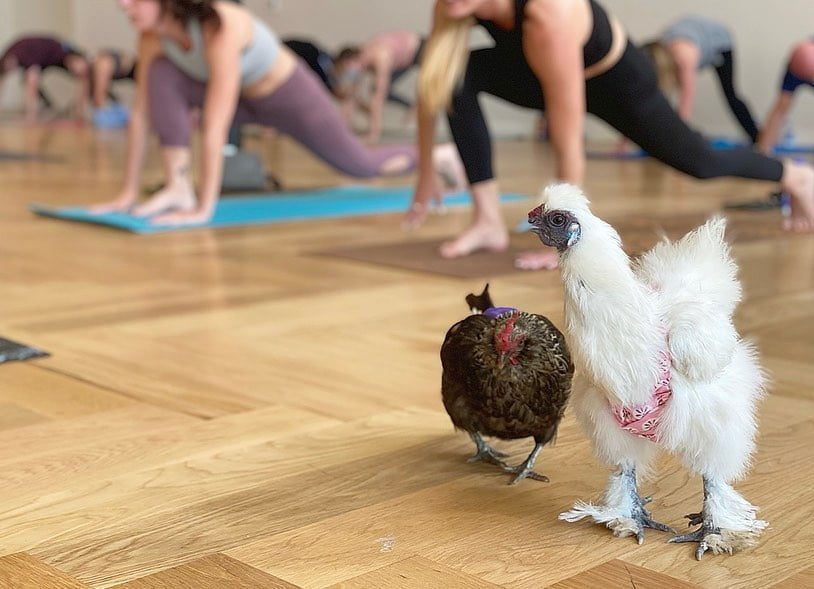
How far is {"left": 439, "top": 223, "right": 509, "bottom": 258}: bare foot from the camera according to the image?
2.66 m

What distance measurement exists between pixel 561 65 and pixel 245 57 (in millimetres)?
1215

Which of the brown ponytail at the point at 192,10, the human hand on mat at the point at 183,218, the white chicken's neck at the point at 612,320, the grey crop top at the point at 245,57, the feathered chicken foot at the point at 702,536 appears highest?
the brown ponytail at the point at 192,10

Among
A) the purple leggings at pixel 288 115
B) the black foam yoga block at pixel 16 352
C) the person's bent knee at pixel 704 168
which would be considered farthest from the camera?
the purple leggings at pixel 288 115

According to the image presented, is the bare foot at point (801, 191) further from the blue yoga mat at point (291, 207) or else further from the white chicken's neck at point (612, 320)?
the white chicken's neck at point (612, 320)

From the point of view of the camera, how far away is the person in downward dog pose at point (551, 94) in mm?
2391

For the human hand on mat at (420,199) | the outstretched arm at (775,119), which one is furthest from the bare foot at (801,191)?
the outstretched arm at (775,119)

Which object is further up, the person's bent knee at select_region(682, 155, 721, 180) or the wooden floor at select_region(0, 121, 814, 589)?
the person's bent knee at select_region(682, 155, 721, 180)

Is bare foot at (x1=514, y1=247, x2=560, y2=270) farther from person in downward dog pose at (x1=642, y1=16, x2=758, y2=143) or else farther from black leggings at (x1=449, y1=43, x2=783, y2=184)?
person in downward dog pose at (x1=642, y1=16, x2=758, y2=143)

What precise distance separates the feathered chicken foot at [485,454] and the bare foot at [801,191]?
1783 mm

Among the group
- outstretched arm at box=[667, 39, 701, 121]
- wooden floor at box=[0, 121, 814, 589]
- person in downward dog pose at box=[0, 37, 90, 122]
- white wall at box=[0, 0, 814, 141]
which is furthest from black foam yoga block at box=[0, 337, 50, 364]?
person in downward dog pose at box=[0, 37, 90, 122]

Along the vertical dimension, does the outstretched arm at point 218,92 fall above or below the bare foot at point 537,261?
above

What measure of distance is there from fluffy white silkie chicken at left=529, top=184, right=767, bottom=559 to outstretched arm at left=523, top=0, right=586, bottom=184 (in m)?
1.44

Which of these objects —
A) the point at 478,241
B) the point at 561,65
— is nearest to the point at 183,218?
the point at 478,241

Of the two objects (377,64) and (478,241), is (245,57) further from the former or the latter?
(377,64)
